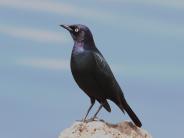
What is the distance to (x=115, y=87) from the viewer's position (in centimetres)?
1062

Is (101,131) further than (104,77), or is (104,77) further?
(104,77)

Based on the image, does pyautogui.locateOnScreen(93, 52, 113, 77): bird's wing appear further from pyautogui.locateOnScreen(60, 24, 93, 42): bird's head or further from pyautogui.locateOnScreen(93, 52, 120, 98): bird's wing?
pyautogui.locateOnScreen(60, 24, 93, 42): bird's head

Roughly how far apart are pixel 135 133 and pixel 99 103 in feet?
3.33

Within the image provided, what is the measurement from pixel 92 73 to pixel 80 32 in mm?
Result: 700

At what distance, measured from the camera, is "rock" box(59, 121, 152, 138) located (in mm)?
9422

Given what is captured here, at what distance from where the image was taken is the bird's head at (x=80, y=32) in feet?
33.4

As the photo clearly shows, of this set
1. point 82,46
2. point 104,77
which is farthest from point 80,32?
point 104,77

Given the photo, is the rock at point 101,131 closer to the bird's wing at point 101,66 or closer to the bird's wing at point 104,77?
the bird's wing at point 104,77

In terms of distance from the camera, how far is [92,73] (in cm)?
1040

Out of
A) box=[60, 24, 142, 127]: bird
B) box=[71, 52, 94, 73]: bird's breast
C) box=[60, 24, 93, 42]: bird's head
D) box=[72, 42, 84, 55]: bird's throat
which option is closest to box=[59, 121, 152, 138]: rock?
box=[60, 24, 142, 127]: bird

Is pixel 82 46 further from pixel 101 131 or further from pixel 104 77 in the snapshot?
pixel 101 131

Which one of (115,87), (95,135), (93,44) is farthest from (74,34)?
(95,135)

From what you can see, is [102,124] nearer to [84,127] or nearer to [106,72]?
[84,127]

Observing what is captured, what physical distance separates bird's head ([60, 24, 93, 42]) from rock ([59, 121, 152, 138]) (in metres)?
1.39
